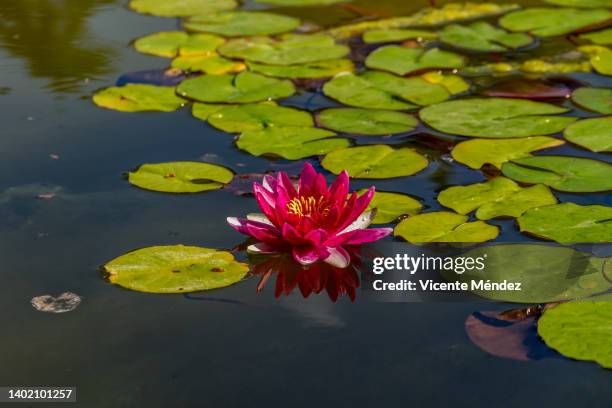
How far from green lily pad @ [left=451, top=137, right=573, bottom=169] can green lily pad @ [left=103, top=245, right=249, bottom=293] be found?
1116mm

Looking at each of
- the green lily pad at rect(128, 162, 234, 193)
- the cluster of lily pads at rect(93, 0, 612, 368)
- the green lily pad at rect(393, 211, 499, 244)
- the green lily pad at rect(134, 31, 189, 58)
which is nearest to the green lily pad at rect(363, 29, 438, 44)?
the cluster of lily pads at rect(93, 0, 612, 368)

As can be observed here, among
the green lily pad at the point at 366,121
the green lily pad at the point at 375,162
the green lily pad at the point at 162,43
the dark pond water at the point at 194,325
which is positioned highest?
the green lily pad at the point at 162,43

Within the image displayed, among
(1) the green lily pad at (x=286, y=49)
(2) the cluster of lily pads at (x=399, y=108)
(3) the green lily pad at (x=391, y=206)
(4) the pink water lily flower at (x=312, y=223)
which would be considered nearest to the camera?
(4) the pink water lily flower at (x=312, y=223)

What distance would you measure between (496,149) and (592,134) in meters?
0.41

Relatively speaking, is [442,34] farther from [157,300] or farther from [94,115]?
[157,300]

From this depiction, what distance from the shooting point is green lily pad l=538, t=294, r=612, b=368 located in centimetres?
229

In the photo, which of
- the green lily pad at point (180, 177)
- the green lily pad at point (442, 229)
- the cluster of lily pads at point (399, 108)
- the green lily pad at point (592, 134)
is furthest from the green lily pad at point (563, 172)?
the green lily pad at point (180, 177)

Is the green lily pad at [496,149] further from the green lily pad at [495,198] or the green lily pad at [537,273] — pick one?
the green lily pad at [537,273]

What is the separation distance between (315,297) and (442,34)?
2.66 metres

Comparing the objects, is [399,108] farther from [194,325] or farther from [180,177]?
[194,325]

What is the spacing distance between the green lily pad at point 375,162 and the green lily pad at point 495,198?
23cm

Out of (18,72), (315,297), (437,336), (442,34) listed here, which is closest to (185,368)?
(315,297)

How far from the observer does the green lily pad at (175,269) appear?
2.62 meters

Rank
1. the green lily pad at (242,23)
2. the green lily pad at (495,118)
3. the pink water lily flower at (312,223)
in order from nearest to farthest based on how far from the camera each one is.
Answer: the pink water lily flower at (312,223), the green lily pad at (495,118), the green lily pad at (242,23)
